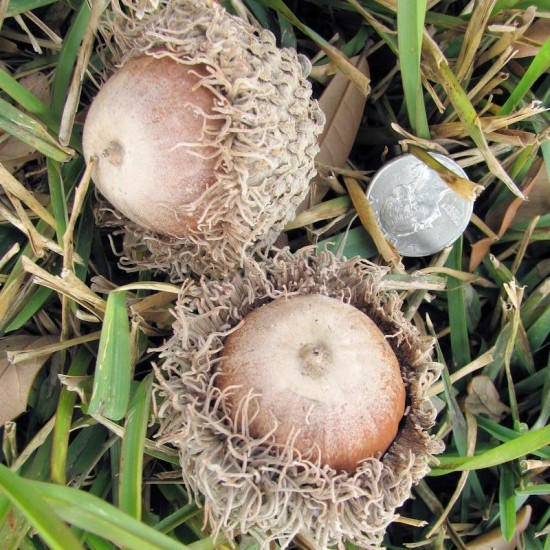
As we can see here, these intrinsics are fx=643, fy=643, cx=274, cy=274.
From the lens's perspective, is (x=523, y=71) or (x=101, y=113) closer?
(x=101, y=113)

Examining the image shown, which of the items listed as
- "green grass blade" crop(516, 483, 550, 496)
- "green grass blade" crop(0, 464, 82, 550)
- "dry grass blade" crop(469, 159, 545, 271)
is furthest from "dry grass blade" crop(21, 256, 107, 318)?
"green grass blade" crop(516, 483, 550, 496)

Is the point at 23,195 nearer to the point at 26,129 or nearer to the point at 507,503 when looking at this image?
the point at 26,129

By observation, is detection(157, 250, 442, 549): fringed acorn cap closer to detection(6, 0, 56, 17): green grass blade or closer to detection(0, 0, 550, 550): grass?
detection(0, 0, 550, 550): grass

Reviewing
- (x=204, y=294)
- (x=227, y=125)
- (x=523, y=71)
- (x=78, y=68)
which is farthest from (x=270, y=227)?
(x=523, y=71)

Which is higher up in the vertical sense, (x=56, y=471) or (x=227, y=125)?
(x=227, y=125)

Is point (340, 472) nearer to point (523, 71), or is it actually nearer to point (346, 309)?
point (346, 309)

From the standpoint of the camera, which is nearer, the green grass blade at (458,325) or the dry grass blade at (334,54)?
the dry grass blade at (334,54)

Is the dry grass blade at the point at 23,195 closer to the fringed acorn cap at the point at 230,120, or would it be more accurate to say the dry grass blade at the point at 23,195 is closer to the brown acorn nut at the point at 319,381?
the fringed acorn cap at the point at 230,120

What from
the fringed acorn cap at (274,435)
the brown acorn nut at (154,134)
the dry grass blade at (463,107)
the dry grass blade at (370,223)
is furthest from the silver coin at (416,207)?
the brown acorn nut at (154,134)
